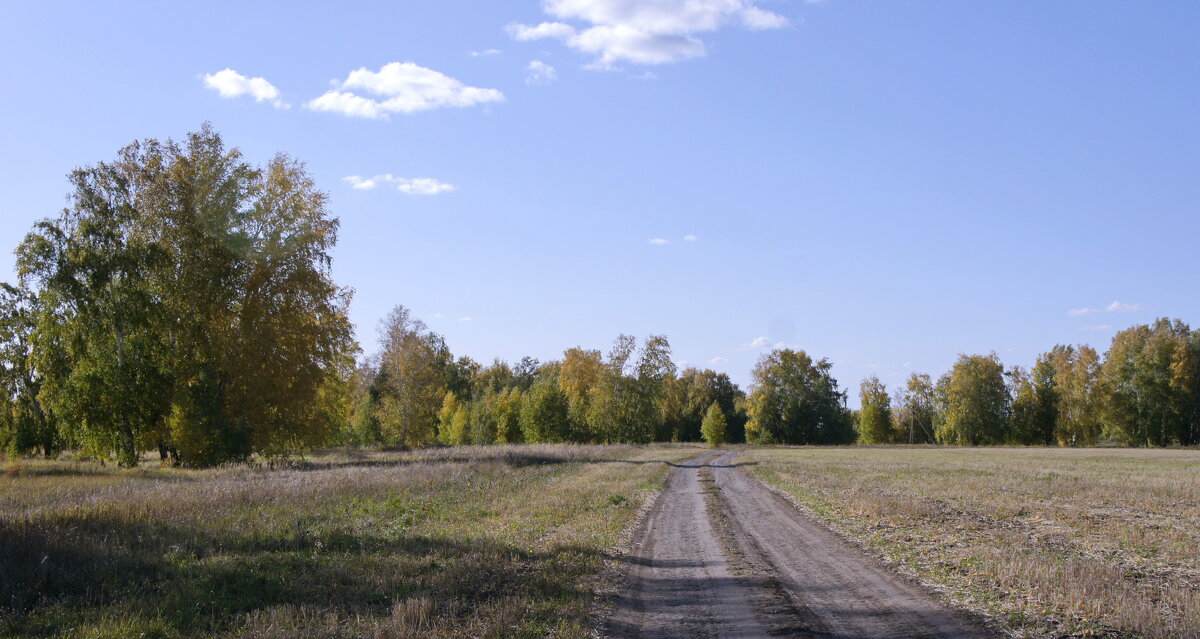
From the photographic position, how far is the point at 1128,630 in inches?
298

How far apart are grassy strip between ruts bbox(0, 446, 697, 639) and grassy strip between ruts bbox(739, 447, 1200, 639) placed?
4.93 meters

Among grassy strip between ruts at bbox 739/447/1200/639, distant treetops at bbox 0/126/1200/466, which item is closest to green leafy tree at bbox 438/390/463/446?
distant treetops at bbox 0/126/1200/466

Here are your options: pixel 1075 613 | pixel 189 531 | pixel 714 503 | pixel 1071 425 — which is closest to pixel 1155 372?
pixel 1071 425

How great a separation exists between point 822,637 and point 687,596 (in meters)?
2.40

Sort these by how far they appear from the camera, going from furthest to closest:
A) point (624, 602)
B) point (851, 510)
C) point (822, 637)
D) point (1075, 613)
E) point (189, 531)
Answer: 1. point (851, 510)
2. point (189, 531)
3. point (624, 602)
4. point (1075, 613)
5. point (822, 637)

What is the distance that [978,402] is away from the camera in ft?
314

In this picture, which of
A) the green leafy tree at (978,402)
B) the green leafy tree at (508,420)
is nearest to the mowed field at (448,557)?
the green leafy tree at (508,420)

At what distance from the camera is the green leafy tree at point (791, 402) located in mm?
96000

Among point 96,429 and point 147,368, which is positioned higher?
point 147,368

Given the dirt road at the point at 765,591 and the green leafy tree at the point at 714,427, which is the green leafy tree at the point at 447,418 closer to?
the green leafy tree at the point at 714,427

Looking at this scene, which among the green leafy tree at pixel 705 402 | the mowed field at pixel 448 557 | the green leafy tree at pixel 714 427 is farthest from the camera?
the green leafy tree at pixel 705 402

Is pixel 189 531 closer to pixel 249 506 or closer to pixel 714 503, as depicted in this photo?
pixel 249 506

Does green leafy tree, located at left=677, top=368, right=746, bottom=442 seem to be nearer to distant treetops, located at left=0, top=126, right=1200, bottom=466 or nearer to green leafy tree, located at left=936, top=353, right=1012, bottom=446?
green leafy tree, located at left=936, top=353, right=1012, bottom=446

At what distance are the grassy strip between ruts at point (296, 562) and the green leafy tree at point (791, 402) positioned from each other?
7938 centimetres
